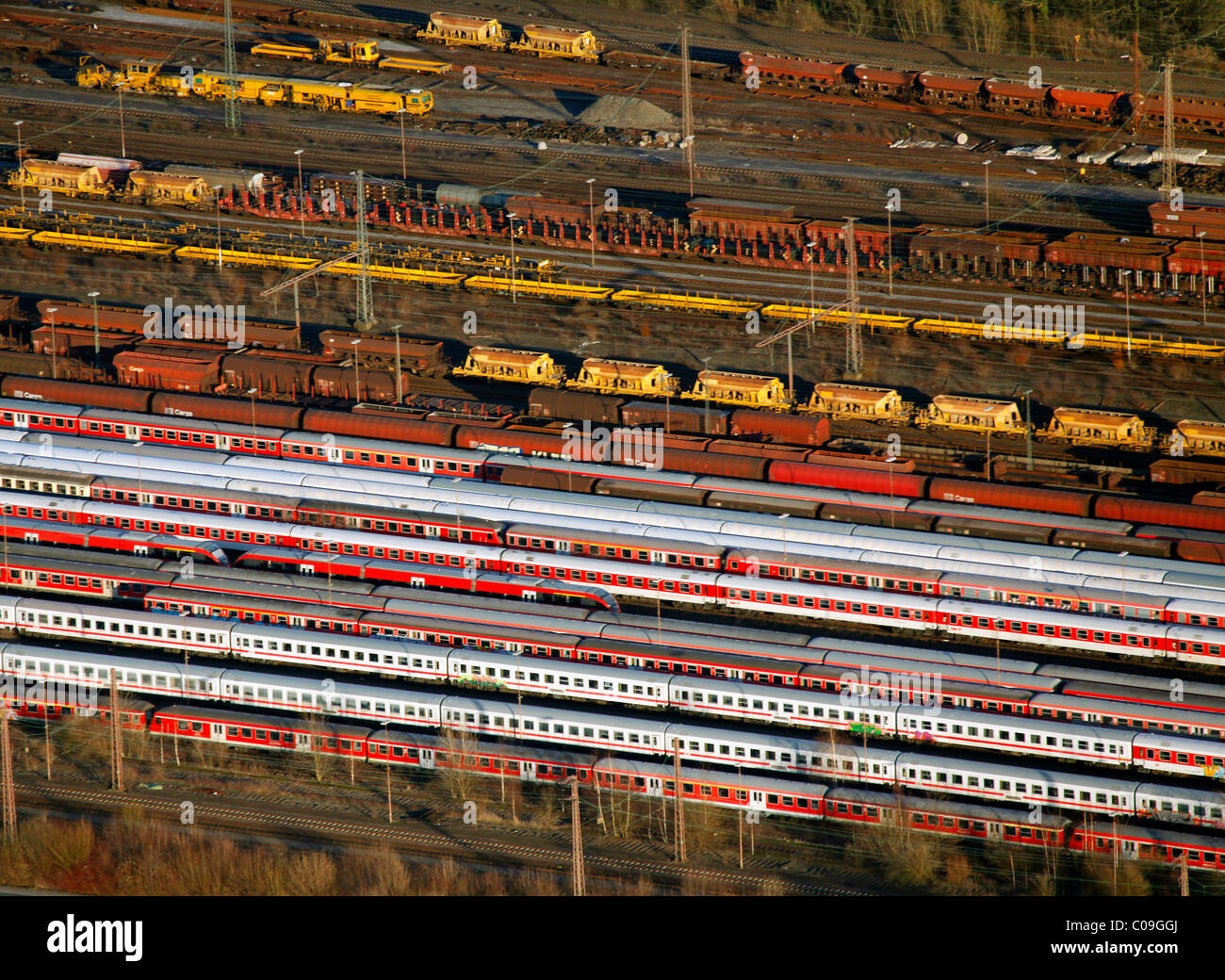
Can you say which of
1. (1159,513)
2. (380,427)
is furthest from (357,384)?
(1159,513)

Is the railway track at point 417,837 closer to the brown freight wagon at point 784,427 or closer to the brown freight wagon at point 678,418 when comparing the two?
the brown freight wagon at point 784,427

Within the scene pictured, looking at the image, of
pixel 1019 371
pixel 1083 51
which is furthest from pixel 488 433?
pixel 1083 51

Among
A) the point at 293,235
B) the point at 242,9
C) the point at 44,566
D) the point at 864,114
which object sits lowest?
the point at 44,566

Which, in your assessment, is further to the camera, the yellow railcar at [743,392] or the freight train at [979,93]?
the freight train at [979,93]

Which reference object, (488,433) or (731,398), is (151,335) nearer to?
(488,433)

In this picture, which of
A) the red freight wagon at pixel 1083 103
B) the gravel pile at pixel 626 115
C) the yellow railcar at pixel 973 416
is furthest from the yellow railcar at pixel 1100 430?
the gravel pile at pixel 626 115

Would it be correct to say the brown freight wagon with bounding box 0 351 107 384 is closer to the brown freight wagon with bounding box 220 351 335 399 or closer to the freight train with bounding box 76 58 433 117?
the brown freight wagon with bounding box 220 351 335 399
